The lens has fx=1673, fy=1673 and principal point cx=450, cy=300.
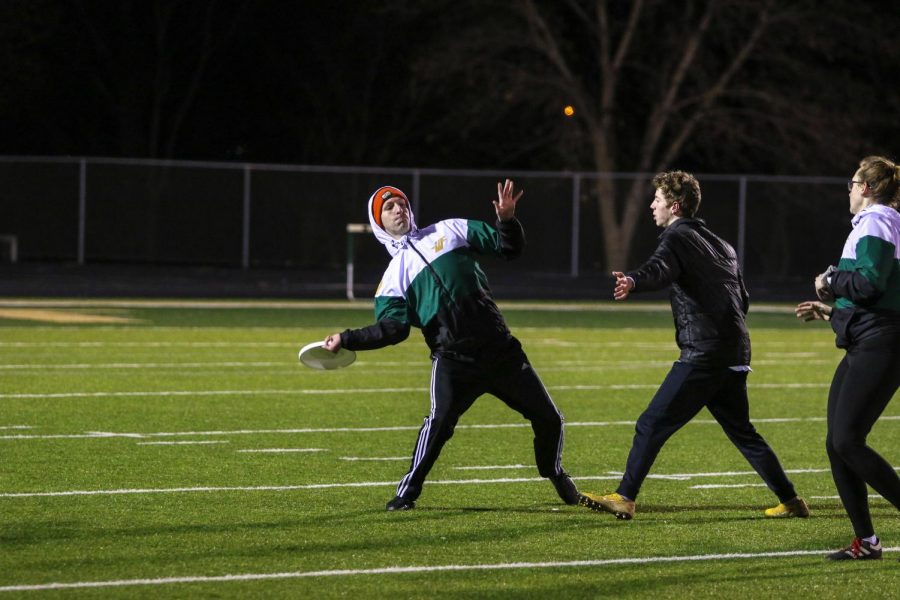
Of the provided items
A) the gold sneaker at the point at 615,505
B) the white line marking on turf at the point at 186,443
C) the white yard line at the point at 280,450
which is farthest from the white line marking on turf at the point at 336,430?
the gold sneaker at the point at 615,505

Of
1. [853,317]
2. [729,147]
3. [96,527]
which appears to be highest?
[729,147]

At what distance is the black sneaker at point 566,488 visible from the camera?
930 centimetres

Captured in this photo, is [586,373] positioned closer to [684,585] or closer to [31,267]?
[684,585]

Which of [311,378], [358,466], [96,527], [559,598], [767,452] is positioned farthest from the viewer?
[311,378]

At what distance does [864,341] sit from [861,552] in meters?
0.99

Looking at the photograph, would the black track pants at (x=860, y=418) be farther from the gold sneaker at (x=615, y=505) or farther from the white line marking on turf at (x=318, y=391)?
the white line marking on turf at (x=318, y=391)

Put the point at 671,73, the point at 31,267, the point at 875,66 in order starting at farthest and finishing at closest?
1. the point at 875,66
2. the point at 671,73
3. the point at 31,267

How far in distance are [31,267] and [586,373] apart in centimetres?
2148

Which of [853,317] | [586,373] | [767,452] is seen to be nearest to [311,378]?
[586,373]

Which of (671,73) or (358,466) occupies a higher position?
(671,73)

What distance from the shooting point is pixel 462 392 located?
9.09 m

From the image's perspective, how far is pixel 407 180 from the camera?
37.5 meters

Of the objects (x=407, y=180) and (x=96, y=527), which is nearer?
(x=96, y=527)

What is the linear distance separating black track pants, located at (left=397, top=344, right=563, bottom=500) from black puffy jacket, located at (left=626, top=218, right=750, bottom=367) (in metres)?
0.85
